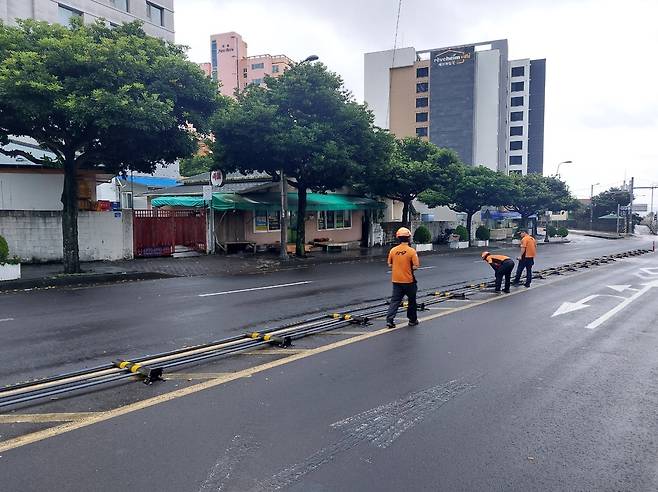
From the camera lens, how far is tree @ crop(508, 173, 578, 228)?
152 feet

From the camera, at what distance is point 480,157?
78875mm

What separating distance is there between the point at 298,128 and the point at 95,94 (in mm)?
8687

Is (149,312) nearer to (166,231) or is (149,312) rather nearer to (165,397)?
(165,397)

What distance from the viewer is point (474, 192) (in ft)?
123

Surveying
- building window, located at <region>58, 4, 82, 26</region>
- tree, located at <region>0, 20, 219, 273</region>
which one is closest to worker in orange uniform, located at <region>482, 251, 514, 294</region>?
tree, located at <region>0, 20, 219, 273</region>

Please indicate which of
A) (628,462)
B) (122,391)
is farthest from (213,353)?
(628,462)

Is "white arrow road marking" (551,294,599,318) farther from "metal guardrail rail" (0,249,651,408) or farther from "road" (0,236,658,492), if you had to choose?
"road" (0,236,658,492)

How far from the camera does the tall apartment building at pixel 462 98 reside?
7825 centimetres

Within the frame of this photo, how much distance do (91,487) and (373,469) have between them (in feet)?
6.32

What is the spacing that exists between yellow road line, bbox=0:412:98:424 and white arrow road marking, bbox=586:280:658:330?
7924 mm

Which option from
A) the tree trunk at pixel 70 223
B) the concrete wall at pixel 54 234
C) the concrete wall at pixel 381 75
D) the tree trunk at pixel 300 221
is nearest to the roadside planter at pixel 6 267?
the tree trunk at pixel 70 223

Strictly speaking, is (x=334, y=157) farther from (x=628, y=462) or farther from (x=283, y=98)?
(x=628, y=462)

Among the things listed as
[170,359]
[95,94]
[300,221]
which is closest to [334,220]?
[300,221]

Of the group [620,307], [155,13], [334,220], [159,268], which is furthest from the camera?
[155,13]
